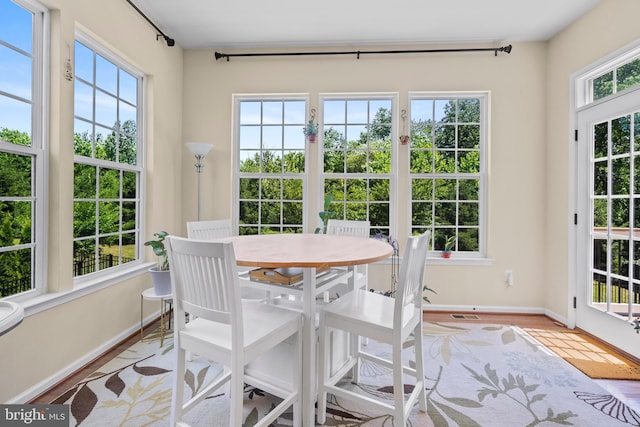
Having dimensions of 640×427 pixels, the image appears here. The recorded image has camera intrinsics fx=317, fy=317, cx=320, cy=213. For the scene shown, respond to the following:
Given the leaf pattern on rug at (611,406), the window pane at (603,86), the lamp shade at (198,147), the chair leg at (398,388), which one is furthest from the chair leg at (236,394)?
the window pane at (603,86)

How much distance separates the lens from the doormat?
2246mm

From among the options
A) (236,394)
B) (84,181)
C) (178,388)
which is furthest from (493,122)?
(84,181)

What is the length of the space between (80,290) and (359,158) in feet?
9.29

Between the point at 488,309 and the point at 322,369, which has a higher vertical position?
the point at 322,369

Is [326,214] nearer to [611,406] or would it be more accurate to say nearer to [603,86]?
[611,406]

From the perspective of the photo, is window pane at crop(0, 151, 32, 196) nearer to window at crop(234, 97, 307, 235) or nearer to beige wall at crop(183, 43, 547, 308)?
window at crop(234, 97, 307, 235)

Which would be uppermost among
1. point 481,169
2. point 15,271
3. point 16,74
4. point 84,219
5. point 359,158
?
point 16,74

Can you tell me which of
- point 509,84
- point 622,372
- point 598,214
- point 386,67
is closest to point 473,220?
point 598,214

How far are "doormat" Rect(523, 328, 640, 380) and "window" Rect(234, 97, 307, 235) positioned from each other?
2.59 m

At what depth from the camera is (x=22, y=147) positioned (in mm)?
1932

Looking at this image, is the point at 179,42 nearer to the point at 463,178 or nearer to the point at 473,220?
the point at 463,178

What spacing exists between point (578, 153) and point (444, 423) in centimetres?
277

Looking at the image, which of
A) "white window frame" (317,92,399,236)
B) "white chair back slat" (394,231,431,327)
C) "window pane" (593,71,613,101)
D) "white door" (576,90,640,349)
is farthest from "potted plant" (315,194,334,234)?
"window pane" (593,71,613,101)

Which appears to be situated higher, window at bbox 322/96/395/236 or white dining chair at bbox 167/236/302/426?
window at bbox 322/96/395/236
